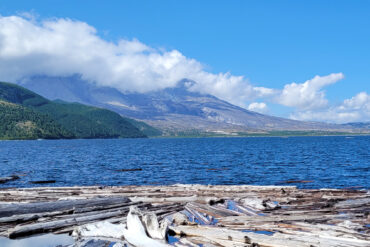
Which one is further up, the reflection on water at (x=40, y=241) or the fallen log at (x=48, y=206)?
the fallen log at (x=48, y=206)

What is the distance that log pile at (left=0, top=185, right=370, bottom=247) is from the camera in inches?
500

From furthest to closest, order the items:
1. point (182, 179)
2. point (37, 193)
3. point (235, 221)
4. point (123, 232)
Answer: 1. point (182, 179)
2. point (37, 193)
3. point (235, 221)
4. point (123, 232)

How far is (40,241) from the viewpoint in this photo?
1347 centimetres

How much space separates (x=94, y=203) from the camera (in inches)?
727

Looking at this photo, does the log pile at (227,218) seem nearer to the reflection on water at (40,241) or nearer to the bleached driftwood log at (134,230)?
the reflection on water at (40,241)

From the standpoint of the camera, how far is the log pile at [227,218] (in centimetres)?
1269

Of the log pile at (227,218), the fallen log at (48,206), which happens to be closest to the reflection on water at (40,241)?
the log pile at (227,218)

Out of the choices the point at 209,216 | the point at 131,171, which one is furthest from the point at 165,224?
the point at 131,171

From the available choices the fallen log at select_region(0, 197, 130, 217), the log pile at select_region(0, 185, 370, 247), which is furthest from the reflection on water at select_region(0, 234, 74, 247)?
the fallen log at select_region(0, 197, 130, 217)

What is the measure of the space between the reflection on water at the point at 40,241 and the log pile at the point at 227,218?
0.46m

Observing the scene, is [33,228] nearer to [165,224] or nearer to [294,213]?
[165,224]

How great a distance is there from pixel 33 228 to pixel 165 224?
5.46 m

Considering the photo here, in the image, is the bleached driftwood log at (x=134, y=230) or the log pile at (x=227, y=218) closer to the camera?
the bleached driftwood log at (x=134, y=230)

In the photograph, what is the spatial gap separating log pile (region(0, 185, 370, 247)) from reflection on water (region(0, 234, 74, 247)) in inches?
18.0
